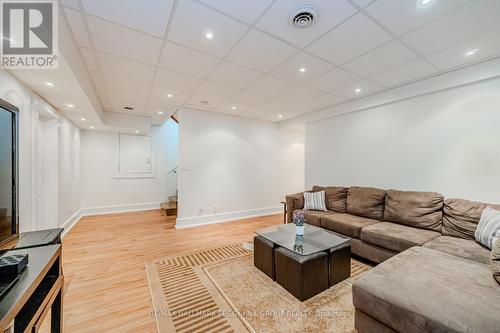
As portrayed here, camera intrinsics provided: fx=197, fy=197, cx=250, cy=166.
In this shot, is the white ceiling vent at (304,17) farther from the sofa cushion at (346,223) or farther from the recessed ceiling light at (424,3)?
the sofa cushion at (346,223)

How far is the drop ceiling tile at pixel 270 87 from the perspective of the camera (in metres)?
2.92

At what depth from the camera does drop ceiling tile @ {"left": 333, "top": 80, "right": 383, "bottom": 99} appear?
309cm

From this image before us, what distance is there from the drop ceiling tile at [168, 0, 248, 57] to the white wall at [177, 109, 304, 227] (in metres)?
2.41

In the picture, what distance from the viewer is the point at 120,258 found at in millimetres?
2791

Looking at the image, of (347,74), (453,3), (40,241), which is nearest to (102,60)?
(40,241)

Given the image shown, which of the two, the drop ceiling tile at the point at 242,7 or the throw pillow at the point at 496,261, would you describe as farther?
the drop ceiling tile at the point at 242,7

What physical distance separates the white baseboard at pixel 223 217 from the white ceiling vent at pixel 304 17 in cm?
388

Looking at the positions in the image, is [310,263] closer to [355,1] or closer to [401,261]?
[401,261]

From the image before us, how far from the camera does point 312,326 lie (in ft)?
5.16

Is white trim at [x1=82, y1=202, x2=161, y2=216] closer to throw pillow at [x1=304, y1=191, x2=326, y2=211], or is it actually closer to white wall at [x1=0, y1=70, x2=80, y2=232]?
white wall at [x1=0, y1=70, x2=80, y2=232]

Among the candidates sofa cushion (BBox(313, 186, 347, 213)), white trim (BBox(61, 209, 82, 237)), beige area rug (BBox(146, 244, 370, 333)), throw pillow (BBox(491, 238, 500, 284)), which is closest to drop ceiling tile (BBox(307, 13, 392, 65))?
throw pillow (BBox(491, 238, 500, 284))

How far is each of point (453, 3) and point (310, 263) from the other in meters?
2.46

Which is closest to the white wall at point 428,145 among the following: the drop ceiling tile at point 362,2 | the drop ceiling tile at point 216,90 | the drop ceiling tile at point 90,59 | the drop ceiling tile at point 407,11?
the drop ceiling tile at point 407,11

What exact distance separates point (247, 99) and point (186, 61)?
1.55m
